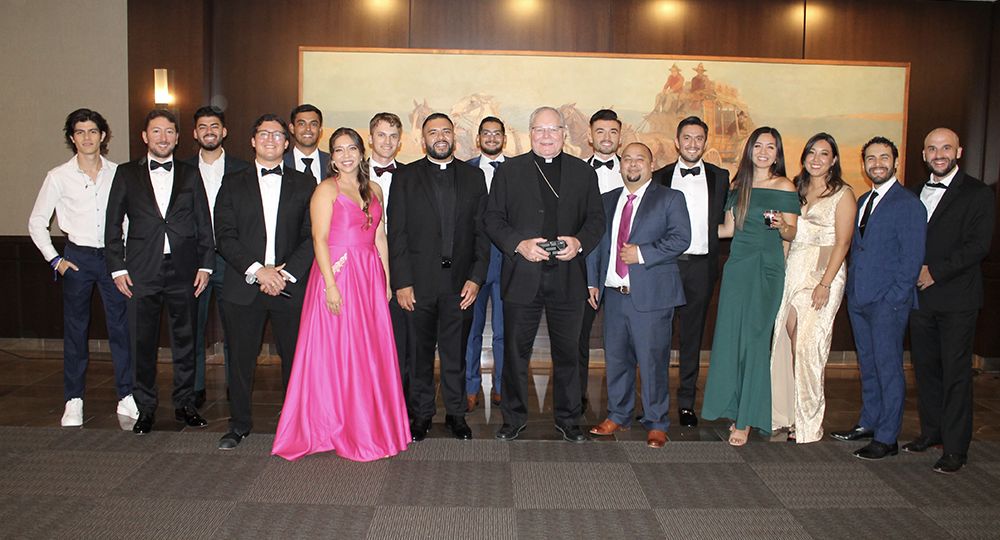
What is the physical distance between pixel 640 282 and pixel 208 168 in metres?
3.13

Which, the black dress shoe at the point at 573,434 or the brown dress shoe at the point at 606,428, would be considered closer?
the black dress shoe at the point at 573,434

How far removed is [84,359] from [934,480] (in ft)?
17.1

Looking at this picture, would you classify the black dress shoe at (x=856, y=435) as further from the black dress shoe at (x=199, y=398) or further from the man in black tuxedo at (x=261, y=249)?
the black dress shoe at (x=199, y=398)

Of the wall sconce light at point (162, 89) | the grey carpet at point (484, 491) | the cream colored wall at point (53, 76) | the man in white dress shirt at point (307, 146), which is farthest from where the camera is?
the cream colored wall at point (53, 76)

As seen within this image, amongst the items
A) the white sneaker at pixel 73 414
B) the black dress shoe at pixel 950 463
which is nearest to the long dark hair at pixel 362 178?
the white sneaker at pixel 73 414

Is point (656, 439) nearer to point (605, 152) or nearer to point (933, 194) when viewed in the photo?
point (605, 152)

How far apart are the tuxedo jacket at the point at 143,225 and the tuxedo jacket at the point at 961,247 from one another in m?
4.53

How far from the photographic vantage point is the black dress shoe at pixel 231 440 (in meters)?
4.63

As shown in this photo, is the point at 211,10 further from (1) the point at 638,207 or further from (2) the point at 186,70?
(1) the point at 638,207

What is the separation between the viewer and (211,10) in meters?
7.37

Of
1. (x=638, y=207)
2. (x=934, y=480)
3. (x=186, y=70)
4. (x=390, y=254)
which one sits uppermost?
(x=186, y=70)

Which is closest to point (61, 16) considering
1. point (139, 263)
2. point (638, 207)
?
point (139, 263)

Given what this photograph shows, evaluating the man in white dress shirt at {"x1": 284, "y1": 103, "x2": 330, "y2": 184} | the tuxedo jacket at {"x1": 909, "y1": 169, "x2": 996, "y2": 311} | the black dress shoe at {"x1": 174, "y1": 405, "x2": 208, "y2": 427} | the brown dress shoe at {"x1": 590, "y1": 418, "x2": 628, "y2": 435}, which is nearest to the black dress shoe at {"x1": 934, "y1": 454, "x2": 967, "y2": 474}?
the tuxedo jacket at {"x1": 909, "y1": 169, "x2": 996, "y2": 311}

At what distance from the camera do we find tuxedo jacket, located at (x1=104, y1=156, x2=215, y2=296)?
16.1ft
